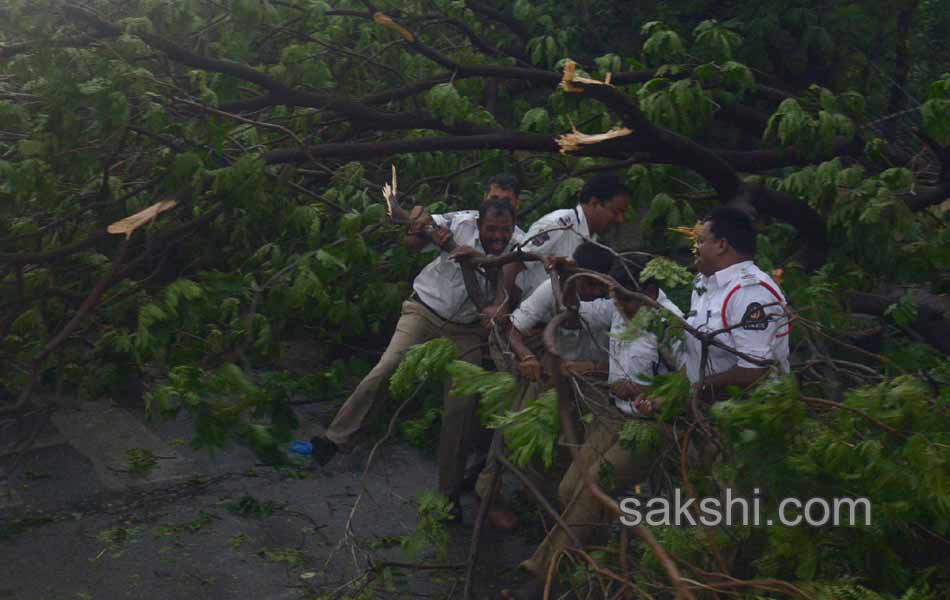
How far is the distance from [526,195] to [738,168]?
1.31 metres

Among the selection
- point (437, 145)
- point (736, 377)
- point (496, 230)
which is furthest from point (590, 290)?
point (437, 145)

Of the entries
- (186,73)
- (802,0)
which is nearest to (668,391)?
(186,73)

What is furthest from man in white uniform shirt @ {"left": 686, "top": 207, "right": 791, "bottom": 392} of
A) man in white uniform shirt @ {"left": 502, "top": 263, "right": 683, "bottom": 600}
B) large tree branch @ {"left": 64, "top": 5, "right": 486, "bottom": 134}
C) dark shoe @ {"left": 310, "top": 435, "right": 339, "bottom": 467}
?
large tree branch @ {"left": 64, "top": 5, "right": 486, "bottom": 134}

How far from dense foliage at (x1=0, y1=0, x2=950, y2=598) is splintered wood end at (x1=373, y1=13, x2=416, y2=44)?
0.32 feet

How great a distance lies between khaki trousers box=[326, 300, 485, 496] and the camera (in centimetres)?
607

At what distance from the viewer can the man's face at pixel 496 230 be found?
589cm

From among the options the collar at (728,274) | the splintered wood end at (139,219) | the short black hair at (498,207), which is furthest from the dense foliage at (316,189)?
the short black hair at (498,207)

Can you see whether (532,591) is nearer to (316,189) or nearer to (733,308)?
(733,308)

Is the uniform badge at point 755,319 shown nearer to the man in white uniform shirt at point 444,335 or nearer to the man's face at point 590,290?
the man's face at point 590,290

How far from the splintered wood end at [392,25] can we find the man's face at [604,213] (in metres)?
1.97

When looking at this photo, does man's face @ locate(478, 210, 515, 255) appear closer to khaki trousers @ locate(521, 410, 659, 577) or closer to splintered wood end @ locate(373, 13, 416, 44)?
khaki trousers @ locate(521, 410, 659, 577)

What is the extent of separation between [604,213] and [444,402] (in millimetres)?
1237

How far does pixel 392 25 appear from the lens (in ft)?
23.8

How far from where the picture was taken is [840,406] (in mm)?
3871
